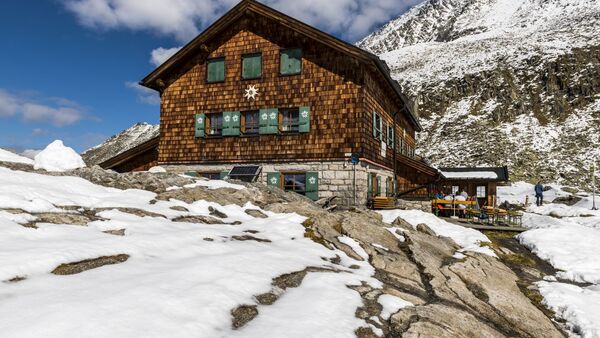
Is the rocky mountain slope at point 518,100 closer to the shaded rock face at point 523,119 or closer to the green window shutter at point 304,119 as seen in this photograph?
the shaded rock face at point 523,119

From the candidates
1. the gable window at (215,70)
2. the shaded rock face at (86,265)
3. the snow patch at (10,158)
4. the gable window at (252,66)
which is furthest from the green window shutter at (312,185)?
the shaded rock face at (86,265)

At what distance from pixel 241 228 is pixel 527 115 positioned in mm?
58076

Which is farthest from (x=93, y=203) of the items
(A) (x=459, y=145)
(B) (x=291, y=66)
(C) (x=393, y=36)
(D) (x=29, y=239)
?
(C) (x=393, y=36)

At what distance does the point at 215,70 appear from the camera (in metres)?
18.9

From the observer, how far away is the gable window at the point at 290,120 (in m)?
17.7

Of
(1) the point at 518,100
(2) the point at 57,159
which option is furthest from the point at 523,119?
(2) the point at 57,159

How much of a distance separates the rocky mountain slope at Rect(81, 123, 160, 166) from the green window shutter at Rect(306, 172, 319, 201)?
217 ft

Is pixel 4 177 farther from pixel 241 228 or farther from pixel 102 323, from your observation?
pixel 102 323

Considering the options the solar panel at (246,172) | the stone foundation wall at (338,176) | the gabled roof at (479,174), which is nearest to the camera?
the stone foundation wall at (338,176)

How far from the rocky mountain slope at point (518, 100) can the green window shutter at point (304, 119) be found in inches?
1385

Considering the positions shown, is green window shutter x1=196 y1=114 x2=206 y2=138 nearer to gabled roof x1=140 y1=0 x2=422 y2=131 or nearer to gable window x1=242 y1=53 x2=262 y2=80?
gable window x1=242 y1=53 x2=262 y2=80

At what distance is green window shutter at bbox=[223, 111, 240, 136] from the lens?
18.2m

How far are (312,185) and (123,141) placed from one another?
77920mm

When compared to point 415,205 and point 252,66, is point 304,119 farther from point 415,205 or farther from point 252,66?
point 415,205
